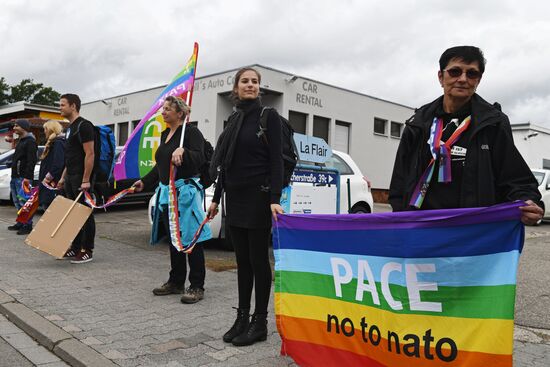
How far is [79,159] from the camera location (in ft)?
20.0

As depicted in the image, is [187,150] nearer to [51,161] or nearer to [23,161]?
[51,161]

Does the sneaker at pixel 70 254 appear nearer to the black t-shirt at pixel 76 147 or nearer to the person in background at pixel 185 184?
the black t-shirt at pixel 76 147

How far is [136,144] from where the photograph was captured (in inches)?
209

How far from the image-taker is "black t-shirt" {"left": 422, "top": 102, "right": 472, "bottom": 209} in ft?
8.21

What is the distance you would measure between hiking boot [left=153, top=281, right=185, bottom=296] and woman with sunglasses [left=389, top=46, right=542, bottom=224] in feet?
9.64

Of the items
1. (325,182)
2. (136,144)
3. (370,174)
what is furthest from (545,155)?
(136,144)

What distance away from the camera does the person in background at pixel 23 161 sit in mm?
8586

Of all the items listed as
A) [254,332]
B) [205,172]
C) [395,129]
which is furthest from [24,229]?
[395,129]

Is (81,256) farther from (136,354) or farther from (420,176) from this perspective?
(420,176)

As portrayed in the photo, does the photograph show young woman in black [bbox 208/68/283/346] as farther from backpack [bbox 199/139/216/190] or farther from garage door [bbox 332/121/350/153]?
garage door [bbox 332/121/350/153]

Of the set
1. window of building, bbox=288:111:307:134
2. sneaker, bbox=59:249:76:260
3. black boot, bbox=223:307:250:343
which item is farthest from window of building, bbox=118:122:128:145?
black boot, bbox=223:307:250:343

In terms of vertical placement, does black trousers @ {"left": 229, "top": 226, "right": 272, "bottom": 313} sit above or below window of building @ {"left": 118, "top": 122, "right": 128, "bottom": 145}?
below

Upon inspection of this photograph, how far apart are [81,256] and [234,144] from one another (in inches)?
146

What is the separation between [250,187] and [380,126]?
23151 millimetres
